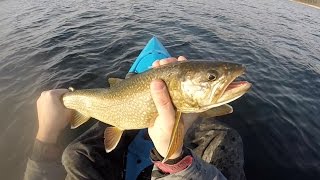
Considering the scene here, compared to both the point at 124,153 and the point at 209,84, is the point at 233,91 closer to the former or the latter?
the point at 209,84

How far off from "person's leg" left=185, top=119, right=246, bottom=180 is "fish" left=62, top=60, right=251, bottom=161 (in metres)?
1.00

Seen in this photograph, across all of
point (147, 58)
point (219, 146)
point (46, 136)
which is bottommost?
point (219, 146)

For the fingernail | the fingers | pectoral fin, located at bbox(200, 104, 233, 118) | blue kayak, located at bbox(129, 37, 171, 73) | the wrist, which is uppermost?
the fingernail

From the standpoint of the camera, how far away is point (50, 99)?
3.89 m

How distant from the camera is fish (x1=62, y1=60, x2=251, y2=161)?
277cm

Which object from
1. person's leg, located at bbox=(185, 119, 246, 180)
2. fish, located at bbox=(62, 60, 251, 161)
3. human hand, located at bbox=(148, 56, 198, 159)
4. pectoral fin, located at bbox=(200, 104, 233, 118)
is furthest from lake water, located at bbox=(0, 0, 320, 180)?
human hand, located at bbox=(148, 56, 198, 159)

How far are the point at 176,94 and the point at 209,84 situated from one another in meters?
0.30

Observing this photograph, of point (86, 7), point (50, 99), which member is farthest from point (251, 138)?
point (86, 7)

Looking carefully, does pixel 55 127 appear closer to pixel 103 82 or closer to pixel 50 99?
pixel 50 99

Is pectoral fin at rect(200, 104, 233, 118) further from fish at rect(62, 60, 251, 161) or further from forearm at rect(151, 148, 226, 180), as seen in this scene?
forearm at rect(151, 148, 226, 180)

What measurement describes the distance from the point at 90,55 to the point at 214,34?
5.65m

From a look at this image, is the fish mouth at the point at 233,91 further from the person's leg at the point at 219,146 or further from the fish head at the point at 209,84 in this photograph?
the person's leg at the point at 219,146

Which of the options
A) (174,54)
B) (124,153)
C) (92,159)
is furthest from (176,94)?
(174,54)

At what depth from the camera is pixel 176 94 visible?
9.31ft
